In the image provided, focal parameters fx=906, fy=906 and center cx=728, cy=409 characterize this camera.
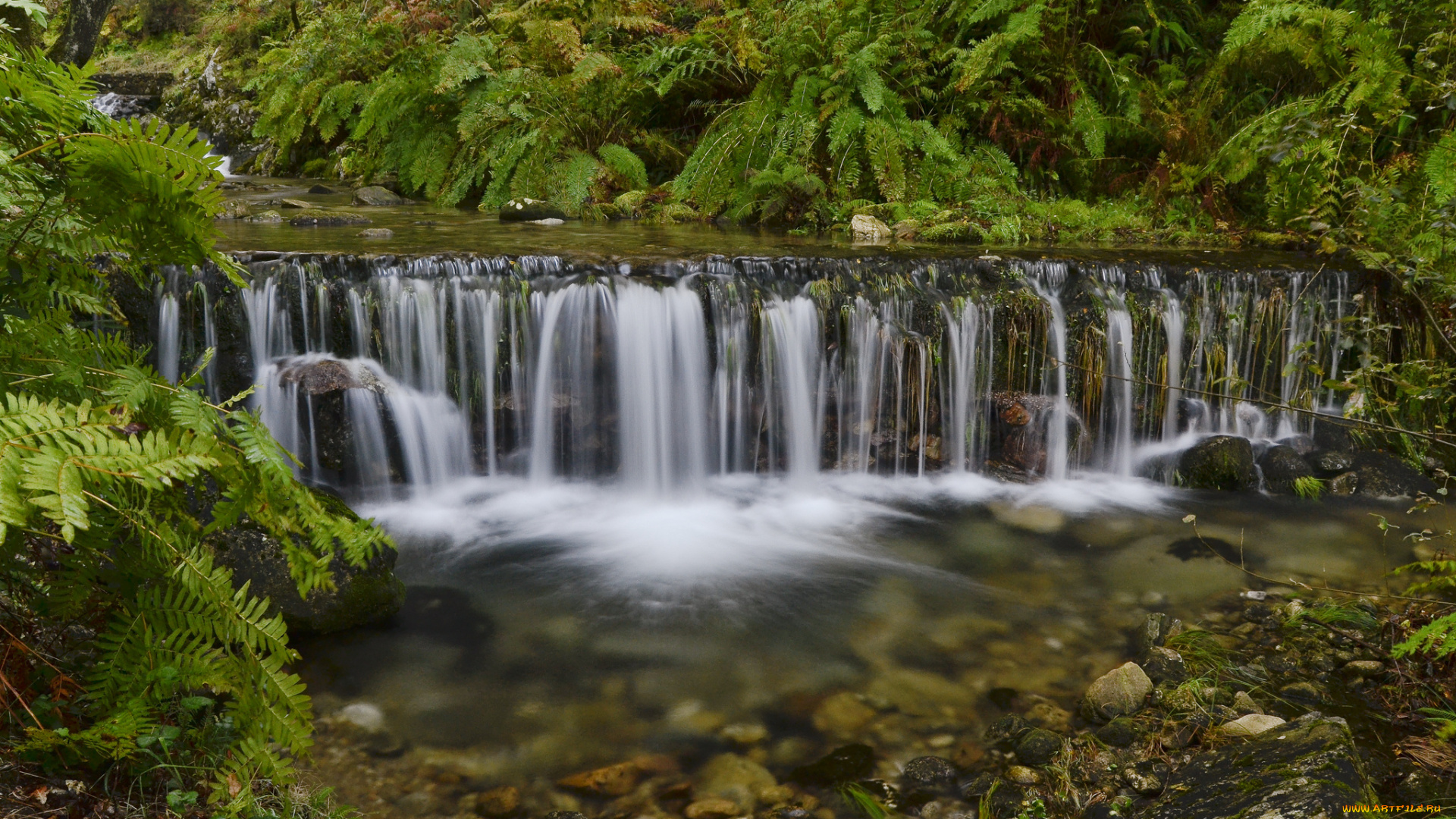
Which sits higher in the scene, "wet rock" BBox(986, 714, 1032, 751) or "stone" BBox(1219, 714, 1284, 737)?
"stone" BBox(1219, 714, 1284, 737)

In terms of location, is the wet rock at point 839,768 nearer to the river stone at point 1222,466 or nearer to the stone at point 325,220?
the river stone at point 1222,466

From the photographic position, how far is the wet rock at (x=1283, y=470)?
19.4 feet

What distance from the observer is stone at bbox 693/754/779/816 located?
3.06 metres

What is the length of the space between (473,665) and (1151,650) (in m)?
2.87

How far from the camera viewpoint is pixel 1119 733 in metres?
3.24

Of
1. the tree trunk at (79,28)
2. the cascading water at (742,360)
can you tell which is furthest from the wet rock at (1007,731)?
the tree trunk at (79,28)

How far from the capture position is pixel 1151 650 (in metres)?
3.80

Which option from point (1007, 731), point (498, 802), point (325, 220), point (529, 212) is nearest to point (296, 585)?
point (498, 802)

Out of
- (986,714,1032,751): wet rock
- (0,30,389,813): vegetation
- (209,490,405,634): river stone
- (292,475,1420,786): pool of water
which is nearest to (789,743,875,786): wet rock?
(292,475,1420,786): pool of water

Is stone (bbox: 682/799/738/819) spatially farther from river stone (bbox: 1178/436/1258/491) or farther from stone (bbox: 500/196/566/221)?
stone (bbox: 500/196/566/221)

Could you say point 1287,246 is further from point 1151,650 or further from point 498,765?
point 498,765

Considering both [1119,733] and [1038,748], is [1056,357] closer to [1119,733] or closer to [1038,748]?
[1119,733]

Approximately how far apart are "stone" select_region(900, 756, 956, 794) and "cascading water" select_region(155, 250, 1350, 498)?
317cm

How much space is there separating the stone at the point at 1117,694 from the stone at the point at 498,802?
212 cm
